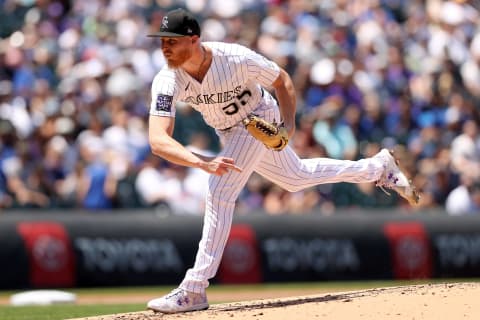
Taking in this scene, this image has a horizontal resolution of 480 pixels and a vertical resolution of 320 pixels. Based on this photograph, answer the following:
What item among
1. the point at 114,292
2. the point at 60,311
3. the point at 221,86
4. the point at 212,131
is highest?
the point at 212,131

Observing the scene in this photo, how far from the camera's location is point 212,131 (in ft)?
51.5

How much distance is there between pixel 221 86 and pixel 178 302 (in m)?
1.55

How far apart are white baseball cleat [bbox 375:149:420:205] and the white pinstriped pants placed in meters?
0.56

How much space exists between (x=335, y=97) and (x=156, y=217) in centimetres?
368

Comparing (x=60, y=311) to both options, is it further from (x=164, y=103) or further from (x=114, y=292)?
(x=164, y=103)

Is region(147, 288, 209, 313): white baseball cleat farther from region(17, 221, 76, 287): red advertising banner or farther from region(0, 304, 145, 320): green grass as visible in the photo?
region(17, 221, 76, 287): red advertising banner

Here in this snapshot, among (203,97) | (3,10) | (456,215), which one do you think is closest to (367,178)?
(203,97)

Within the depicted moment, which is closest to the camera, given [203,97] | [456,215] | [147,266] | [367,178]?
[203,97]

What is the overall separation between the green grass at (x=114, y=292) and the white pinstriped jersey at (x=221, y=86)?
255 centimetres

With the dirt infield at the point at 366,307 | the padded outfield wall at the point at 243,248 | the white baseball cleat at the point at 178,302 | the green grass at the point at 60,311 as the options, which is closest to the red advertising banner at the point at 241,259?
the padded outfield wall at the point at 243,248

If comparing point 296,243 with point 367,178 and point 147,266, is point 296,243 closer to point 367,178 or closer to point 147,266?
point 147,266

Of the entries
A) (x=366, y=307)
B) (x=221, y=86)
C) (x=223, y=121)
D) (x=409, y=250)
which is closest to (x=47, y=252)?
(x=409, y=250)

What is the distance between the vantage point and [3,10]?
16.4 meters

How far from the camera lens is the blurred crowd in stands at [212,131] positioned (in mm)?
14219
